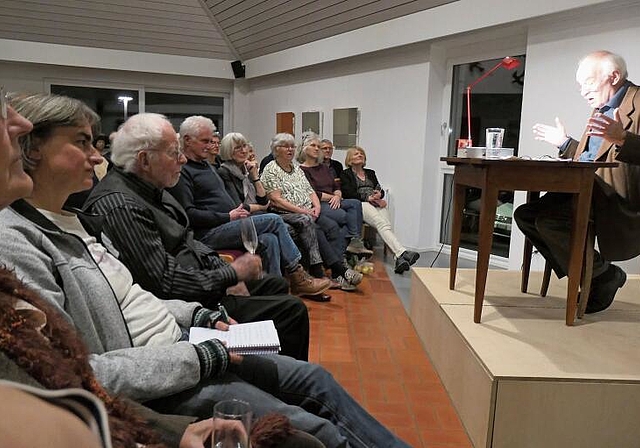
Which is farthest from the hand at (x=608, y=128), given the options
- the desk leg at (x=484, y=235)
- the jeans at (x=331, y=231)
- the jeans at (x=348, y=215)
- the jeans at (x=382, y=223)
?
the jeans at (x=382, y=223)

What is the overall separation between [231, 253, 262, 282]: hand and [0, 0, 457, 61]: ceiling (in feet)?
15.0

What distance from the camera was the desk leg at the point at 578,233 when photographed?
2248mm

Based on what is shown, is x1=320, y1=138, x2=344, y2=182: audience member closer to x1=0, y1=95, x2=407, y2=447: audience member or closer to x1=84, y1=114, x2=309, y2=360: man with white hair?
x1=84, y1=114, x2=309, y2=360: man with white hair

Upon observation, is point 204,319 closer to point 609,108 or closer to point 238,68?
point 609,108

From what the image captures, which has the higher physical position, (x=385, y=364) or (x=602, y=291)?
(x=602, y=291)

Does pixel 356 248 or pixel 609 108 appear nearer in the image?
pixel 609 108

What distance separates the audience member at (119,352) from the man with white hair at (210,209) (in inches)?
68.3

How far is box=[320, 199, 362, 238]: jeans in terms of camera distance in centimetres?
484

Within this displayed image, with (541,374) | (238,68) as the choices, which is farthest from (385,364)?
(238,68)

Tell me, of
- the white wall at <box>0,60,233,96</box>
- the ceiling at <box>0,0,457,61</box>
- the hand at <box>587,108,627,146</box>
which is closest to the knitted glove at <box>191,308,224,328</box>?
the hand at <box>587,108,627,146</box>

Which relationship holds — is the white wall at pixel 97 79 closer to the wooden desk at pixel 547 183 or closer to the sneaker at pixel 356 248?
the sneaker at pixel 356 248

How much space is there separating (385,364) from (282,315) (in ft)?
3.18

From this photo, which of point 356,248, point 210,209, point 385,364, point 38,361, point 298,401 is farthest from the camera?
point 356,248

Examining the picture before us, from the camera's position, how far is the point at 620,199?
2406mm
